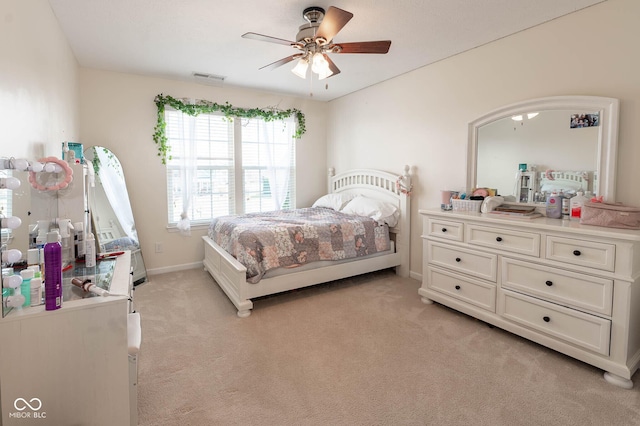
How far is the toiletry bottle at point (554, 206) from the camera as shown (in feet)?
8.60

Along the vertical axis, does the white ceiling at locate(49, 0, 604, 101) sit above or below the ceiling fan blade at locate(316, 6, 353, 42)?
above

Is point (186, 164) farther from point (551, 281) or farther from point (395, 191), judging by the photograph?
point (551, 281)

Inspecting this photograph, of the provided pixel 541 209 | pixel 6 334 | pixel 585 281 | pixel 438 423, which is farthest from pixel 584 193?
pixel 6 334

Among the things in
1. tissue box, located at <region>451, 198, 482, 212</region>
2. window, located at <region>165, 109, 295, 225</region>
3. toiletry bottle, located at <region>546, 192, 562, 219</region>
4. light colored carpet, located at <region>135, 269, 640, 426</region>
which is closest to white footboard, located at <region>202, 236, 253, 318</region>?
light colored carpet, located at <region>135, 269, 640, 426</region>

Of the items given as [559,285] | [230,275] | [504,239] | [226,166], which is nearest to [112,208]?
[226,166]

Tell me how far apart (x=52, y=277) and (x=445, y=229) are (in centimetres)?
285

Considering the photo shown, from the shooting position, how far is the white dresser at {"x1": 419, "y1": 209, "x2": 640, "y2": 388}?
2.01m

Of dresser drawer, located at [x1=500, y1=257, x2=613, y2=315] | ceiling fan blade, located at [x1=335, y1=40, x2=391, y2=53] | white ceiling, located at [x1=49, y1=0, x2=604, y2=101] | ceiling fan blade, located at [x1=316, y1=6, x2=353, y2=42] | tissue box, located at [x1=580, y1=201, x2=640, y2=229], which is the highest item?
white ceiling, located at [x1=49, y1=0, x2=604, y2=101]

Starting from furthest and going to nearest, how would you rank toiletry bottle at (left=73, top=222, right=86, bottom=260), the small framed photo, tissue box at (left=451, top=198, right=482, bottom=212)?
tissue box at (left=451, top=198, right=482, bottom=212) → the small framed photo → toiletry bottle at (left=73, top=222, right=86, bottom=260)

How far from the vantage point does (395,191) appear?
4.16 metres

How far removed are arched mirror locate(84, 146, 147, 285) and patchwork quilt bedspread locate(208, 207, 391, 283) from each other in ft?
2.96

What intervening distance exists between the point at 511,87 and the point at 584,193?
1.13 metres

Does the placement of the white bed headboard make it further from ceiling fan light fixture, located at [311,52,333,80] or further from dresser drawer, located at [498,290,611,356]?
ceiling fan light fixture, located at [311,52,333,80]

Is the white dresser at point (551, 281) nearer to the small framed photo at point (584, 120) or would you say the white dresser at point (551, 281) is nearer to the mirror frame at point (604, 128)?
the mirror frame at point (604, 128)
